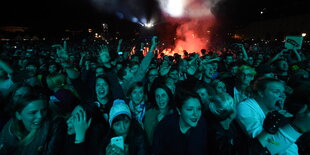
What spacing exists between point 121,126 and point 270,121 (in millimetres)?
1606

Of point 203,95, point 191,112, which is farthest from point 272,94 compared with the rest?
point 203,95

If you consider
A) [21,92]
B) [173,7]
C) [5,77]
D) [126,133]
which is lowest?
[126,133]

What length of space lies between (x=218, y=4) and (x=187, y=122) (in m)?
30.8

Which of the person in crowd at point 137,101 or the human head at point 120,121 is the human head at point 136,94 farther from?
the human head at point 120,121

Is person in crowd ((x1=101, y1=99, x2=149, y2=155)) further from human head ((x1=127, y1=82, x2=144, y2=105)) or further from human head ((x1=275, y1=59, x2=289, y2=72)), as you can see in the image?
human head ((x1=275, y1=59, x2=289, y2=72))

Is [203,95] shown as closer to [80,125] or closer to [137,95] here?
[137,95]

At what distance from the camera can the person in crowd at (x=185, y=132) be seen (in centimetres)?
205

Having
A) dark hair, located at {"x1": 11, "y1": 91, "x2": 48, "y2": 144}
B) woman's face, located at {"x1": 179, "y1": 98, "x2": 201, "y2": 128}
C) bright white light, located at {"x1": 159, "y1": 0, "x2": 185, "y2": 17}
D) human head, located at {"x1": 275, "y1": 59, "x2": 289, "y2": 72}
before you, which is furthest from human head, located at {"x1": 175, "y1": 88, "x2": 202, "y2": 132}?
bright white light, located at {"x1": 159, "y1": 0, "x2": 185, "y2": 17}

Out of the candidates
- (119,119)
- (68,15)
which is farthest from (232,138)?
(68,15)

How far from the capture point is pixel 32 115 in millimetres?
2025

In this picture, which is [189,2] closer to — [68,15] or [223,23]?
[223,23]

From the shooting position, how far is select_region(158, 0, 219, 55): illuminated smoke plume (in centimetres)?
2673

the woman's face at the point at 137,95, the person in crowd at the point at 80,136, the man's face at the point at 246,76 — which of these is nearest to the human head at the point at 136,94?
the woman's face at the point at 137,95

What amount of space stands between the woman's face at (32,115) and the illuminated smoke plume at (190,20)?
24219 mm
